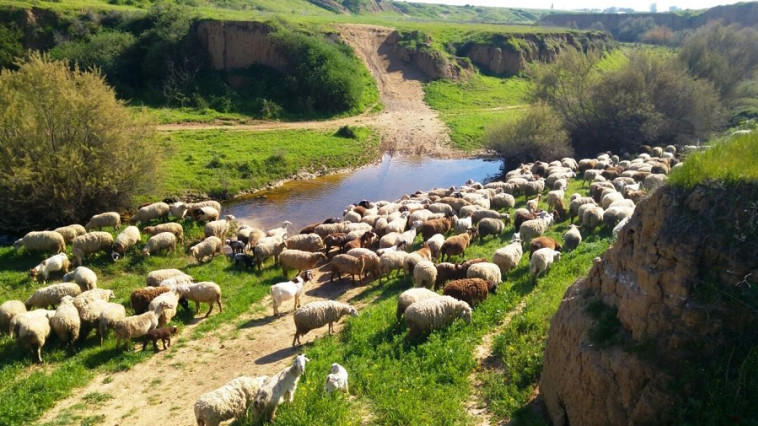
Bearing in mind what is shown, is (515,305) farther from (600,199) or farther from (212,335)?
(600,199)

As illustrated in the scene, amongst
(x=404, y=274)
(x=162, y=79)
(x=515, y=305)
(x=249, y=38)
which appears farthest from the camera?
(x=249, y=38)

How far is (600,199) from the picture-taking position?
73.9 ft

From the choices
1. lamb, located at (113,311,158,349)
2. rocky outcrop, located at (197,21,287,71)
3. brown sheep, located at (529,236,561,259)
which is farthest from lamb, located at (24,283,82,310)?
rocky outcrop, located at (197,21,287,71)

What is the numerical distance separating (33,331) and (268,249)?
807 cm

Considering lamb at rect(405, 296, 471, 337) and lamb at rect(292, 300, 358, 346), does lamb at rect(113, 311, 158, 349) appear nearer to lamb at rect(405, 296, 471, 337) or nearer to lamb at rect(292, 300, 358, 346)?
lamb at rect(292, 300, 358, 346)

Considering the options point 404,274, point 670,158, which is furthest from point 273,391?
point 670,158

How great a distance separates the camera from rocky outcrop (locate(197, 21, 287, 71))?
51.3 metres

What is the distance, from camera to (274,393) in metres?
9.16

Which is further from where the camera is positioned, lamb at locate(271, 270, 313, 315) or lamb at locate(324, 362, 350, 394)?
lamb at locate(271, 270, 313, 315)

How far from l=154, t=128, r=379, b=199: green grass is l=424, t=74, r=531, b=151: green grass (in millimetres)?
9378

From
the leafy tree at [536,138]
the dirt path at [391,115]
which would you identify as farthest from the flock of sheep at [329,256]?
the dirt path at [391,115]

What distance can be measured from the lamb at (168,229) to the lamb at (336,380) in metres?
13.5

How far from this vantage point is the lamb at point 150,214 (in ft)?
73.3

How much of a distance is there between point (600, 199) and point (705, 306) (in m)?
17.4
